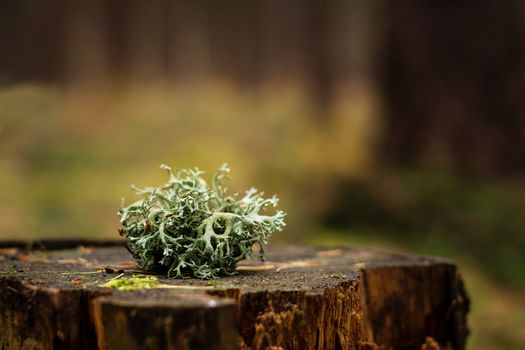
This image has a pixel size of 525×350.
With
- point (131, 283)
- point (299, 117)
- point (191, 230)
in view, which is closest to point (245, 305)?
point (131, 283)

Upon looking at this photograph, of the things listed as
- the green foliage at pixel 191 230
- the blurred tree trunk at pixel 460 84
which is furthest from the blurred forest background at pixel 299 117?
the green foliage at pixel 191 230

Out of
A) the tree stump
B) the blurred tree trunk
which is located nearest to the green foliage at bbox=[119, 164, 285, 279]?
the tree stump

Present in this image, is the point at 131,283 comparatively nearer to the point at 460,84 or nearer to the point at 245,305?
the point at 245,305

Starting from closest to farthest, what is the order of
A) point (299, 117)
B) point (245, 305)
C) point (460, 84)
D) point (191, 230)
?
point (245, 305), point (191, 230), point (460, 84), point (299, 117)

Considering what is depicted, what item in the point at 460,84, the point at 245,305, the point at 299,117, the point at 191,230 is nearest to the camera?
the point at 245,305

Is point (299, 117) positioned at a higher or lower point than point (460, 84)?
higher

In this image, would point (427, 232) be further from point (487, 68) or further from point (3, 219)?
point (3, 219)
